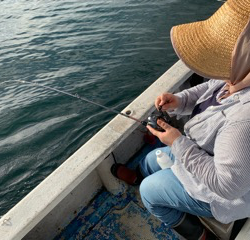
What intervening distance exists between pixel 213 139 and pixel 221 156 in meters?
0.24

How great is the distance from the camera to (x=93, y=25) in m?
8.75

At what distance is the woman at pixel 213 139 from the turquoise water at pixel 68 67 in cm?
241

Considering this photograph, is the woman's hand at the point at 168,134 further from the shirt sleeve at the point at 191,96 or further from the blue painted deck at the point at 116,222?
the blue painted deck at the point at 116,222

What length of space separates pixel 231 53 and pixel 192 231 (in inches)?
53.7

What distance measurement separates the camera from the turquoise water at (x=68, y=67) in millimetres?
4156

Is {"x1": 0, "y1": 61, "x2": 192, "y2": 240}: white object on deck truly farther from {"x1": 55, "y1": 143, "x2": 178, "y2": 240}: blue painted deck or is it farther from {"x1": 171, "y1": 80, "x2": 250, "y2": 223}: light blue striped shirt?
{"x1": 171, "y1": 80, "x2": 250, "y2": 223}: light blue striped shirt

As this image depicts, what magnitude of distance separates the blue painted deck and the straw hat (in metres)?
1.58

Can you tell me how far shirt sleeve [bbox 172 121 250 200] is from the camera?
3.99 feet

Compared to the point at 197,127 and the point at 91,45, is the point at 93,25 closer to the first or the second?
the point at 91,45

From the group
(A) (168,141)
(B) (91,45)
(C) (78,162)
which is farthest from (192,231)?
(B) (91,45)

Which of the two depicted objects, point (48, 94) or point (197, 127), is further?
point (48, 94)

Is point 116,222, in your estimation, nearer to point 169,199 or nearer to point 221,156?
point 169,199

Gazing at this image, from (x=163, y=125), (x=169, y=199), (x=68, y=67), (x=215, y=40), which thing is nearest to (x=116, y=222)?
(x=169, y=199)

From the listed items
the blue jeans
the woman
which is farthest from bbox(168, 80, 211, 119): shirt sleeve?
the blue jeans
